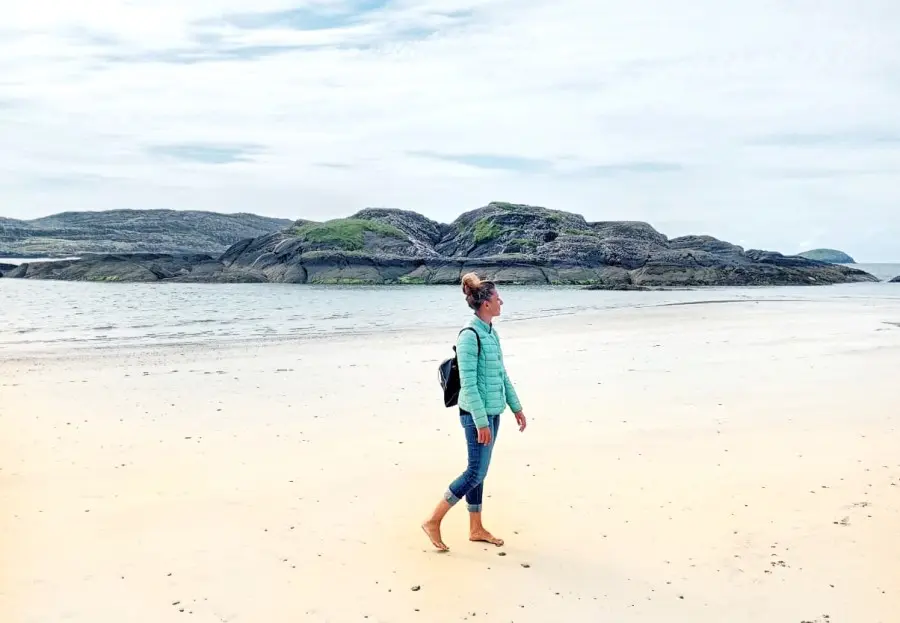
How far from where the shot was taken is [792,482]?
766cm

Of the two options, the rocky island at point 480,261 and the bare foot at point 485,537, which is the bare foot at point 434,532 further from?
the rocky island at point 480,261

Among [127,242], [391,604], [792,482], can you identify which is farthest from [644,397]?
[127,242]

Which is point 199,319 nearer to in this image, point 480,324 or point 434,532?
point 434,532

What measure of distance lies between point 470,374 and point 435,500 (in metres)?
2.02

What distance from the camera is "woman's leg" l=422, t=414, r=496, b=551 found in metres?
5.98

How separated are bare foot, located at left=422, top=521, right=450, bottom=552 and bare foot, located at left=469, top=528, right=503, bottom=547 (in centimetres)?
27

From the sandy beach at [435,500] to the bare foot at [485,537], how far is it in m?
0.07

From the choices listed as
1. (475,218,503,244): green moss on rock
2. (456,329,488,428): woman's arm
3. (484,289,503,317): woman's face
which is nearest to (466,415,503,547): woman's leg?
(456,329,488,428): woman's arm

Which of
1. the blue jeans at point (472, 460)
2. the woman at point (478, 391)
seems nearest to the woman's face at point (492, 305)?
the woman at point (478, 391)

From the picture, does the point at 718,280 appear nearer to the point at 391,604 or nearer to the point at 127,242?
the point at 391,604

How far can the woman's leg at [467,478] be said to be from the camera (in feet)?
19.6

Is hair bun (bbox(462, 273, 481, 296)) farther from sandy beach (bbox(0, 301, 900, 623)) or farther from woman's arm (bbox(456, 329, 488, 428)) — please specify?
sandy beach (bbox(0, 301, 900, 623))

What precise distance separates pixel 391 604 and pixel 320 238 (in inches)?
3849

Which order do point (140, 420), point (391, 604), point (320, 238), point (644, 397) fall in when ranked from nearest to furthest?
1. point (391, 604)
2. point (140, 420)
3. point (644, 397)
4. point (320, 238)
